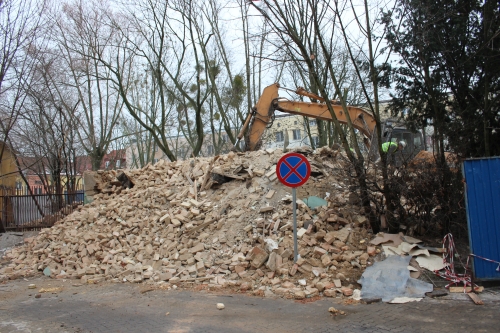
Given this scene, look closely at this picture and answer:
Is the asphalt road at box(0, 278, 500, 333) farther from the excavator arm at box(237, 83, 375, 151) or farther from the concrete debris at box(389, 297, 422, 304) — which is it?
the excavator arm at box(237, 83, 375, 151)

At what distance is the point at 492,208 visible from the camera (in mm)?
6762

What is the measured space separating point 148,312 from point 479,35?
853 cm

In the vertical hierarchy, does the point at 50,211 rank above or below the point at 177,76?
below

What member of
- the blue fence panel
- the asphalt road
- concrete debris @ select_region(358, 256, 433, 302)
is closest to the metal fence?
the asphalt road

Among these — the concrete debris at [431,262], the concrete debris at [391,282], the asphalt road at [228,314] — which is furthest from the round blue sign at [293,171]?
the concrete debris at [431,262]

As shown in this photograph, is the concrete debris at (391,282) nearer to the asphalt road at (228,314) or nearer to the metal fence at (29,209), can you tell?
the asphalt road at (228,314)

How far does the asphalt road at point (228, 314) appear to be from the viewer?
17.8 ft

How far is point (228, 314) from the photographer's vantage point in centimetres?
615

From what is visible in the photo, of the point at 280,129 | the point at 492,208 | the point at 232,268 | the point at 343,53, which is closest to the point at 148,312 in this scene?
the point at 232,268

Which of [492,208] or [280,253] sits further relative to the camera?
[280,253]

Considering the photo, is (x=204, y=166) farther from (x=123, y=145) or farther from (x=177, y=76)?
(x=123, y=145)

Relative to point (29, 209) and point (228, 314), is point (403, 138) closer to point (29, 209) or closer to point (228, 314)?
point (228, 314)

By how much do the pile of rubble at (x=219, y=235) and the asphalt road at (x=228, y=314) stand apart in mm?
672

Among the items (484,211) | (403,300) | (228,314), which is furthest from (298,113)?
(228,314)
